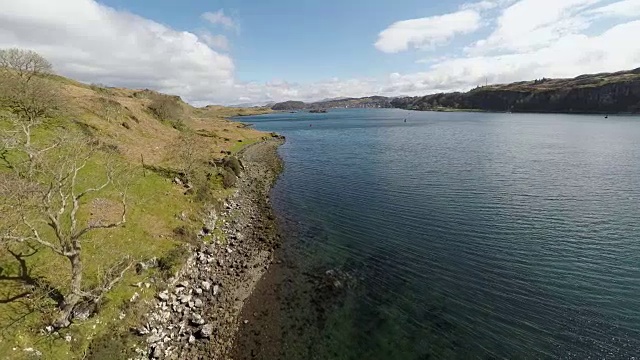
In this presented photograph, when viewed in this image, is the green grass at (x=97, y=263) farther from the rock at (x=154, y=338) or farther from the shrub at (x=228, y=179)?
the shrub at (x=228, y=179)

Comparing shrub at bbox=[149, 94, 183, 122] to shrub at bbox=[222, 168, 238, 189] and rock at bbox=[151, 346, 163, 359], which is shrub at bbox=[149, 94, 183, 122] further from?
rock at bbox=[151, 346, 163, 359]

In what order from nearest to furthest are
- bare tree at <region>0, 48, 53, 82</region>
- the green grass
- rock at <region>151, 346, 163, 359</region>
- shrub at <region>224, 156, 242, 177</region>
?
1. the green grass
2. rock at <region>151, 346, 163, 359</region>
3. bare tree at <region>0, 48, 53, 82</region>
4. shrub at <region>224, 156, 242, 177</region>

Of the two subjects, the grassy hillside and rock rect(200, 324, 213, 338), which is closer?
the grassy hillside

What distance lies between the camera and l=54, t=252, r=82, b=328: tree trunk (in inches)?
950

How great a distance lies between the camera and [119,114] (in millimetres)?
81312

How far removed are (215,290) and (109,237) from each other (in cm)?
1326

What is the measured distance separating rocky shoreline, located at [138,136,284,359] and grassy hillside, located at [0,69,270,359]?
6.54ft

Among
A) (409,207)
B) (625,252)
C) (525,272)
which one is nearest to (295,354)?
(525,272)

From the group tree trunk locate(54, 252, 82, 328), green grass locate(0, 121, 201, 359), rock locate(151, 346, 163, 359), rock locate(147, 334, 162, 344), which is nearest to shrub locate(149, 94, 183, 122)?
green grass locate(0, 121, 201, 359)

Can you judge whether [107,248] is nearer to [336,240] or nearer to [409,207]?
[336,240]

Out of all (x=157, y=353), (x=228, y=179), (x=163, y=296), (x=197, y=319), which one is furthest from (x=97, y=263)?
(x=228, y=179)

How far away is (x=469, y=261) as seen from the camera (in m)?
37.3

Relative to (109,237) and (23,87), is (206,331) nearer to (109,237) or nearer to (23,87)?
(109,237)

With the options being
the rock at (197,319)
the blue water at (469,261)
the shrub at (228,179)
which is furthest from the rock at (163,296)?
the shrub at (228,179)
